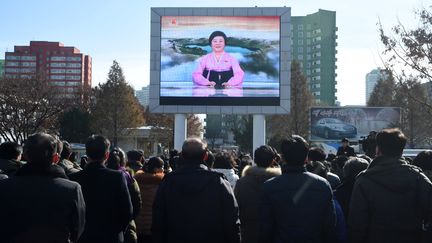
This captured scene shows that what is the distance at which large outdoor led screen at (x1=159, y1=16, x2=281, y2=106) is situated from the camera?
27.7 metres

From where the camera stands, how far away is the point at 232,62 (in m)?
27.8

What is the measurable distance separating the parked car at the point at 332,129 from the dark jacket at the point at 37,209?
1432 inches

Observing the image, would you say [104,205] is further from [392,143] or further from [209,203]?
[392,143]

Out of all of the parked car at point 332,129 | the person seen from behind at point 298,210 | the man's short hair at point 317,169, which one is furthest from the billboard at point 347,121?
the person seen from behind at point 298,210

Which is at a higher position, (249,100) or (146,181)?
(249,100)

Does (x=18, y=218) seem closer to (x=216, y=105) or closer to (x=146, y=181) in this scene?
(x=146, y=181)

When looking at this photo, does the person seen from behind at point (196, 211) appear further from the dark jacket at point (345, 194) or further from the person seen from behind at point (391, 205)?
the dark jacket at point (345, 194)

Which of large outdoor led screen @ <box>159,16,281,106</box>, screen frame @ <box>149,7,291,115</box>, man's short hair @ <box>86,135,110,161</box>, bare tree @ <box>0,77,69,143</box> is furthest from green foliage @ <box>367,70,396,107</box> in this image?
man's short hair @ <box>86,135,110,161</box>

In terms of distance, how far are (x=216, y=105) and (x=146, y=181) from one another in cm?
2069

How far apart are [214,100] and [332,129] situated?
1483 cm

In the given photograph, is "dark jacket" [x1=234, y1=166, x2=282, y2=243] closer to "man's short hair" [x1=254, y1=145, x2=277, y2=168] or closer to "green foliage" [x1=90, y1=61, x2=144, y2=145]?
"man's short hair" [x1=254, y1=145, x2=277, y2=168]

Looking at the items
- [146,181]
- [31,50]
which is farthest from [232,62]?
[31,50]

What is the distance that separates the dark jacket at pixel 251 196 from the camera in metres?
5.76

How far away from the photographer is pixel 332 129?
39812mm
